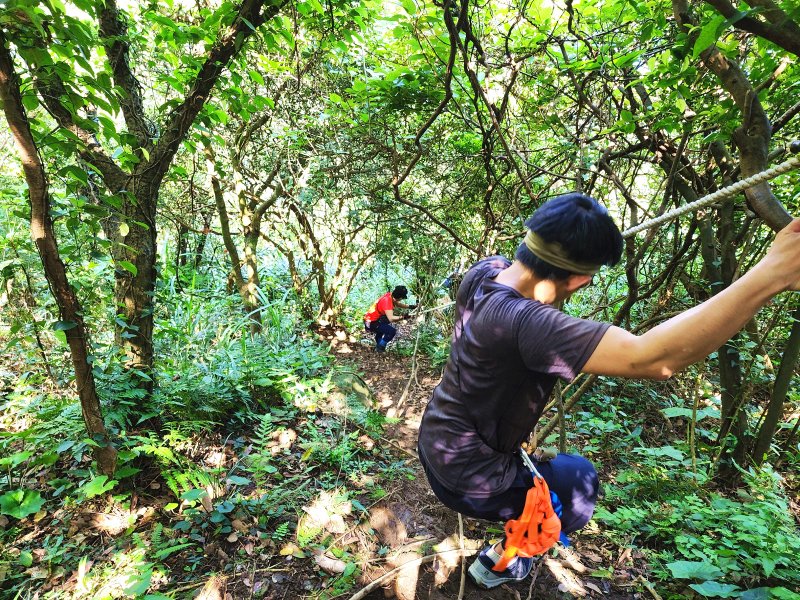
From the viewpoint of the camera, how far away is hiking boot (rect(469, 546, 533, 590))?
2225 mm

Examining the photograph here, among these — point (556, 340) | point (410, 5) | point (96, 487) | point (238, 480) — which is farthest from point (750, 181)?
point (96, 487)

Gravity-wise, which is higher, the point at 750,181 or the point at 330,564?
the point at 750,181

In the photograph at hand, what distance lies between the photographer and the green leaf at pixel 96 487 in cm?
232

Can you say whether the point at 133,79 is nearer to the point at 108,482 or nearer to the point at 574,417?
the point at 108,482

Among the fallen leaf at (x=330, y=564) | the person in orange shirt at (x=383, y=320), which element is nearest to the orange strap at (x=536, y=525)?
the fallen leaf at (x=330, y=564)

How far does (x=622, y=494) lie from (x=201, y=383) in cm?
→ 352

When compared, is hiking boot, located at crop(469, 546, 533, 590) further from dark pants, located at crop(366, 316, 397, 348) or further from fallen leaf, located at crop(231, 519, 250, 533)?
dark pants, located at crop(366, 316, 397, 348)

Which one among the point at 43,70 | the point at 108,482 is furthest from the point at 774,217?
the point at 108,482

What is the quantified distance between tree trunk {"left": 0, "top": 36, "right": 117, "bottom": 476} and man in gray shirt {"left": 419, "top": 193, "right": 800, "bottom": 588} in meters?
1.93

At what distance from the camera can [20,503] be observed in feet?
7.02

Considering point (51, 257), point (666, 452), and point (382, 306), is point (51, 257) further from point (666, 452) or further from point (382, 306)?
point (382, 306)

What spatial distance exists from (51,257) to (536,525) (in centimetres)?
264

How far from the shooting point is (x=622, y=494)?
3207 mm

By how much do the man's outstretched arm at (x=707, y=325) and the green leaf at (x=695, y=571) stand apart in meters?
1.81
